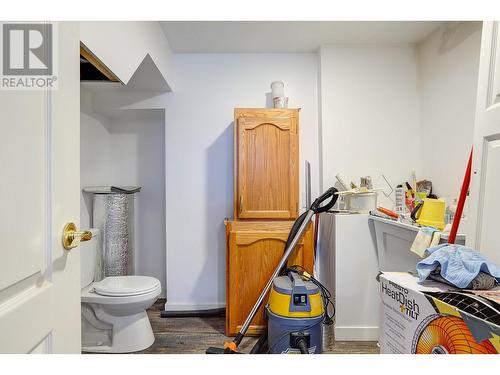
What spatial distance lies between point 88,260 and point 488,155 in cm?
249

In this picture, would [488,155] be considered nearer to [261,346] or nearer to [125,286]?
[261,346]

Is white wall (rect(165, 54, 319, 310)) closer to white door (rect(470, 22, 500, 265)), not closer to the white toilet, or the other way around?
the white toilet

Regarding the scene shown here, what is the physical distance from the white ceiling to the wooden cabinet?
5.21 ft

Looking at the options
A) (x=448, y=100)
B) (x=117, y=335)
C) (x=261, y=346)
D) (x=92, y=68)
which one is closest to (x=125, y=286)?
(x=117, y=335)

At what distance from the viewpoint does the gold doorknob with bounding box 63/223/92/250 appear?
0.73 metres

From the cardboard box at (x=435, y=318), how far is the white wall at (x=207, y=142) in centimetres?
172

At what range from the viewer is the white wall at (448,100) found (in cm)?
187

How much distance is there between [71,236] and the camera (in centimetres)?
74

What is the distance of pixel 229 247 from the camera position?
2.05m

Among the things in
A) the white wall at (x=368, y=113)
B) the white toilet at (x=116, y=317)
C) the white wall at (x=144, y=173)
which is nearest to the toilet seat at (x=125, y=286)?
the white toilet at (x=116, y=317)

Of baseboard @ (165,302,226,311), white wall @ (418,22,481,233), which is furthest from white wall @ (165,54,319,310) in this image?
white wall @ (418,22,481,233)

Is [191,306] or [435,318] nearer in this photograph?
[435,318]

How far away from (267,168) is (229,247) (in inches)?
26.8
